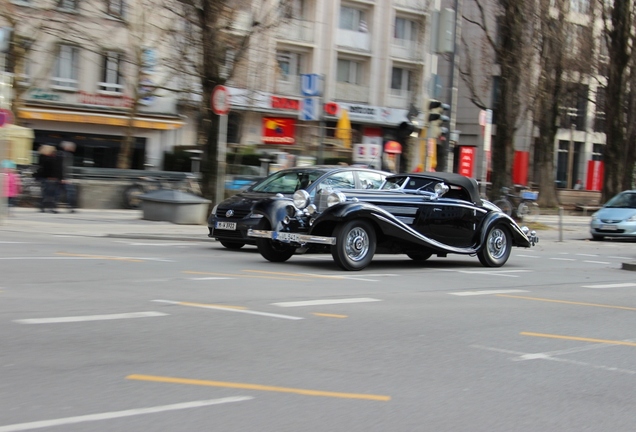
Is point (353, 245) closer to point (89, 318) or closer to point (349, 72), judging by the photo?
point (89, 318)

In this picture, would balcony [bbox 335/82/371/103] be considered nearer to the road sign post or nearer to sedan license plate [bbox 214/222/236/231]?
the road sign post

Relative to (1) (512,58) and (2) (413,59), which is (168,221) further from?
(2) (413,59)

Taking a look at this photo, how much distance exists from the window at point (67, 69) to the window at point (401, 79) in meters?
18.4

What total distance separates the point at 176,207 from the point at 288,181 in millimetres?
Result: 5451

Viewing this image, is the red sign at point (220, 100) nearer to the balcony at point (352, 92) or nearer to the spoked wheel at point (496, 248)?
the spoked wheel at point (496, 248)

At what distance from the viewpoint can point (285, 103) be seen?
45.3 meters

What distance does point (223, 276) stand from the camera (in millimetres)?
11219

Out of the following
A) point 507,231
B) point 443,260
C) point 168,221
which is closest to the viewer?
point 507,231

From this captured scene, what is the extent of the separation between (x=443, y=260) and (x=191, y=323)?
902 centimetres

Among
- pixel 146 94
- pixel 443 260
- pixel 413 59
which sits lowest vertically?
pixel 443 260

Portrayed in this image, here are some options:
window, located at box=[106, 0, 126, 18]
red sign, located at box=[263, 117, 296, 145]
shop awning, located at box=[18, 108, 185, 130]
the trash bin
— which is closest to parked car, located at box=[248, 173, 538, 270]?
the trash bin

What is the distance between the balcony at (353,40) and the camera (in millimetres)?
48147

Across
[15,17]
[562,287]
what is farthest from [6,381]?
[15,17]

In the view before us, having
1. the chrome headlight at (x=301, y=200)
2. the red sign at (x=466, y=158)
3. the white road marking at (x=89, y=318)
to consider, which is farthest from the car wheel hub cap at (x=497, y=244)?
the red sign at (x=466, y=158)
